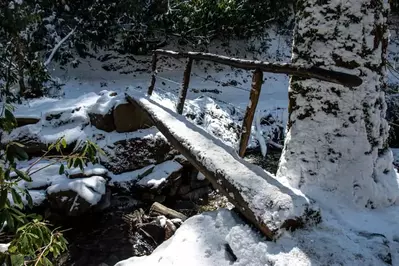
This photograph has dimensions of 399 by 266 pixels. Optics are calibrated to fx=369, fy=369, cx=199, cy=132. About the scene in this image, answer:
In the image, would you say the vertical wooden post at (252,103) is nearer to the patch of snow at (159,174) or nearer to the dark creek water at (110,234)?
the dark creek water at (110,234)

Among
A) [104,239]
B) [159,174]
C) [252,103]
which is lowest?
[104,239]

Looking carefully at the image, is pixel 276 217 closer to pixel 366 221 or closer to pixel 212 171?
pixel 366 221

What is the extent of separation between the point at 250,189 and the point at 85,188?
11.0ft

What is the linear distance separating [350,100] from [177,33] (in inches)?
338

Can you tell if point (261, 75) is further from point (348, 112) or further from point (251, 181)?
point (251, 181)

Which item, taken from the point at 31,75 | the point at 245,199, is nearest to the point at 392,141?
the point at 245,199

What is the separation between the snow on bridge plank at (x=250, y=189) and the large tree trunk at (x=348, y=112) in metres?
0.28

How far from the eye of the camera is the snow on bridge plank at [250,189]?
1.89 metres

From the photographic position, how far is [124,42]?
1027 cm

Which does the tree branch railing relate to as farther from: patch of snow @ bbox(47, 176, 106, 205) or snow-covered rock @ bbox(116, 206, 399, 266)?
patch of snow @ bbox(47, 176, 106, 205)

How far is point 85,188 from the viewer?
4945 mm

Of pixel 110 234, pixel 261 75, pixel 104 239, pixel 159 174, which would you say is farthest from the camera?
pixel 159 174

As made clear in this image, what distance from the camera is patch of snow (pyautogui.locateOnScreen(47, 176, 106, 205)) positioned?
488 cm

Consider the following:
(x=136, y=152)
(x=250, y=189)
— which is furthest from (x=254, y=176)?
(x=136, y=152)
